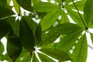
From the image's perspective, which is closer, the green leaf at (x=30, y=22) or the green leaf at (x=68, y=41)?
the green leaf at (x=30, y=22)

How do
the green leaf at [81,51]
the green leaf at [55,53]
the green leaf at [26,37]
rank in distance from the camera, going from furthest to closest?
the green leaf at [81,51], the green leaf at [55,53], the green leaf at [26,37]

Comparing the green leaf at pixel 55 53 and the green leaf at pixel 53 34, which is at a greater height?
the green leaf at pixel 53 34

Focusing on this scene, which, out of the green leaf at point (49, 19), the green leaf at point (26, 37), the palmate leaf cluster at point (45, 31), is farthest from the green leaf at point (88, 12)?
the green leaf at point (26, 37)

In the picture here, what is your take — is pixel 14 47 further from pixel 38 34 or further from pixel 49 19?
pixel 49 19

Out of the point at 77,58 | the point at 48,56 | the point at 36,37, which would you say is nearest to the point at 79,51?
the point at 77,58

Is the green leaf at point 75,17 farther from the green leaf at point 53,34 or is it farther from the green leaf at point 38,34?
the green leaf at point 38,34

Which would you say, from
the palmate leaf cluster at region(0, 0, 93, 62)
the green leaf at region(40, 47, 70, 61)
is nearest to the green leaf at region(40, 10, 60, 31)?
the palmate leaf cluster at region(0, 0, 93, 62)

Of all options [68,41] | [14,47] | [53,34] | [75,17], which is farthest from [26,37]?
[75,17]

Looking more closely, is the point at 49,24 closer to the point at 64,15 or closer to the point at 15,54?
the point at 64,15

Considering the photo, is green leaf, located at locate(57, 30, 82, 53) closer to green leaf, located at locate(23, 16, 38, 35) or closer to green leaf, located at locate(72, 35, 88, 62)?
green leaf, located at locate(72, 35, 88, 62)
